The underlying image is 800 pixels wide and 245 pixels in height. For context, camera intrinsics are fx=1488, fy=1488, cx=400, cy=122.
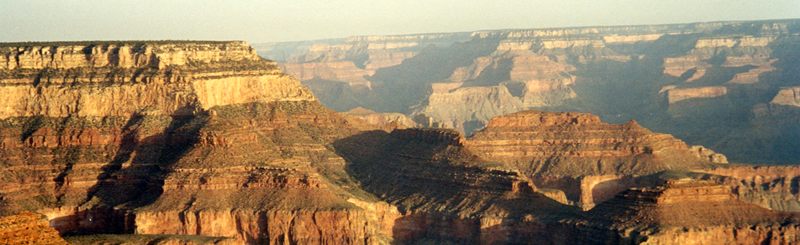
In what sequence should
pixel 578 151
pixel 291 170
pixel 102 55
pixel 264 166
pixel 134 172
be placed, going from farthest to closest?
1. pixel 578 151
2. pixel 102 55
3. pixel 134 172
4. pixel 264 166
5. pixel 291 170

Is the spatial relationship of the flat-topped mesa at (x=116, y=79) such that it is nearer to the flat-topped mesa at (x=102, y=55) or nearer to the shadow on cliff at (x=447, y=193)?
the flat-topped mesa at (x=102, y=55)

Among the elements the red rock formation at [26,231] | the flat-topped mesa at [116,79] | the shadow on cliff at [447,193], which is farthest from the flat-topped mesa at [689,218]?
the red rock formation at [26,231]

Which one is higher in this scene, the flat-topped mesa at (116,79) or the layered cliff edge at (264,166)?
the flat-topped mesa at (116,79)

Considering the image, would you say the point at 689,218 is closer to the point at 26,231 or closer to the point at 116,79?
the point at 116,79

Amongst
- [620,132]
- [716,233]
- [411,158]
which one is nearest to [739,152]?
[620,132]

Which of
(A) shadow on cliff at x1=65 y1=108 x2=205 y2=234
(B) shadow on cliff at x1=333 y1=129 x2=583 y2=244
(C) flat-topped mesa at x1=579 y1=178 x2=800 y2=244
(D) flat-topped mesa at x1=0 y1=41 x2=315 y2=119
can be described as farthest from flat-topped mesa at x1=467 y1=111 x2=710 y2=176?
(C) flat-topped mesa at x1=579 y1=178 x2=800 y2=244

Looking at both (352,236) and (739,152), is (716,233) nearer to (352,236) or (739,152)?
(352,236)

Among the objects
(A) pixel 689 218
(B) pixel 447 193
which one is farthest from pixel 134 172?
(A) pixel 689 218

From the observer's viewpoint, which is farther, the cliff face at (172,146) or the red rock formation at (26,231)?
the cliff face at (172,146)
